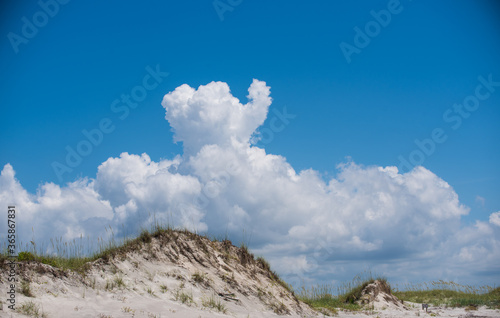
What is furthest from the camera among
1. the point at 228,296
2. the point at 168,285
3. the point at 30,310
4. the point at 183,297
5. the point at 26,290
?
the point at 228,296

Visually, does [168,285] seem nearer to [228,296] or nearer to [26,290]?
[228,296]

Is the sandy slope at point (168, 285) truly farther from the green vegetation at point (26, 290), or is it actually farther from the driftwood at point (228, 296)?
the green vegetation at point (26, 290)

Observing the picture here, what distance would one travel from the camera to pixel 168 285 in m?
17.3

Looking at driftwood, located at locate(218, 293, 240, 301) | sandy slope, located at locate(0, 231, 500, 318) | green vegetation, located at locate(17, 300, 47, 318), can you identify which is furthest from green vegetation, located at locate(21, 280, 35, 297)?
driftwood, located at locate(218, 293, 240, 301)

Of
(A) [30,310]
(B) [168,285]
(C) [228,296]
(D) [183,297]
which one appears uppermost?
(B) [168,285]

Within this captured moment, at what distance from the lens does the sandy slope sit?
1397 centimetres

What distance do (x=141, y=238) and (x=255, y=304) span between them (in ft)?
21.1

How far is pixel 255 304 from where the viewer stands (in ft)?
62.1

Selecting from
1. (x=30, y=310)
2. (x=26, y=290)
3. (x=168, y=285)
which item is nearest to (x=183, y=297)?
(x=168, y=285)

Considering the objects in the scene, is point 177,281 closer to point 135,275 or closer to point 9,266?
point 135,275

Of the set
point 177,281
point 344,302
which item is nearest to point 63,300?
point 177,281

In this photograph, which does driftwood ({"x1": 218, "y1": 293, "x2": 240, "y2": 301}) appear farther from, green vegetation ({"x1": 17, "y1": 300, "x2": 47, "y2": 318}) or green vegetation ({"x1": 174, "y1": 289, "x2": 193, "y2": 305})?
green vegetation ({"x1": 17, "y1": 300, "x2": 47, "y2": 318})

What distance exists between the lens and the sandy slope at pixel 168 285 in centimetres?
1397

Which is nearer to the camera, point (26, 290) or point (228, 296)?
point (26, 290)
